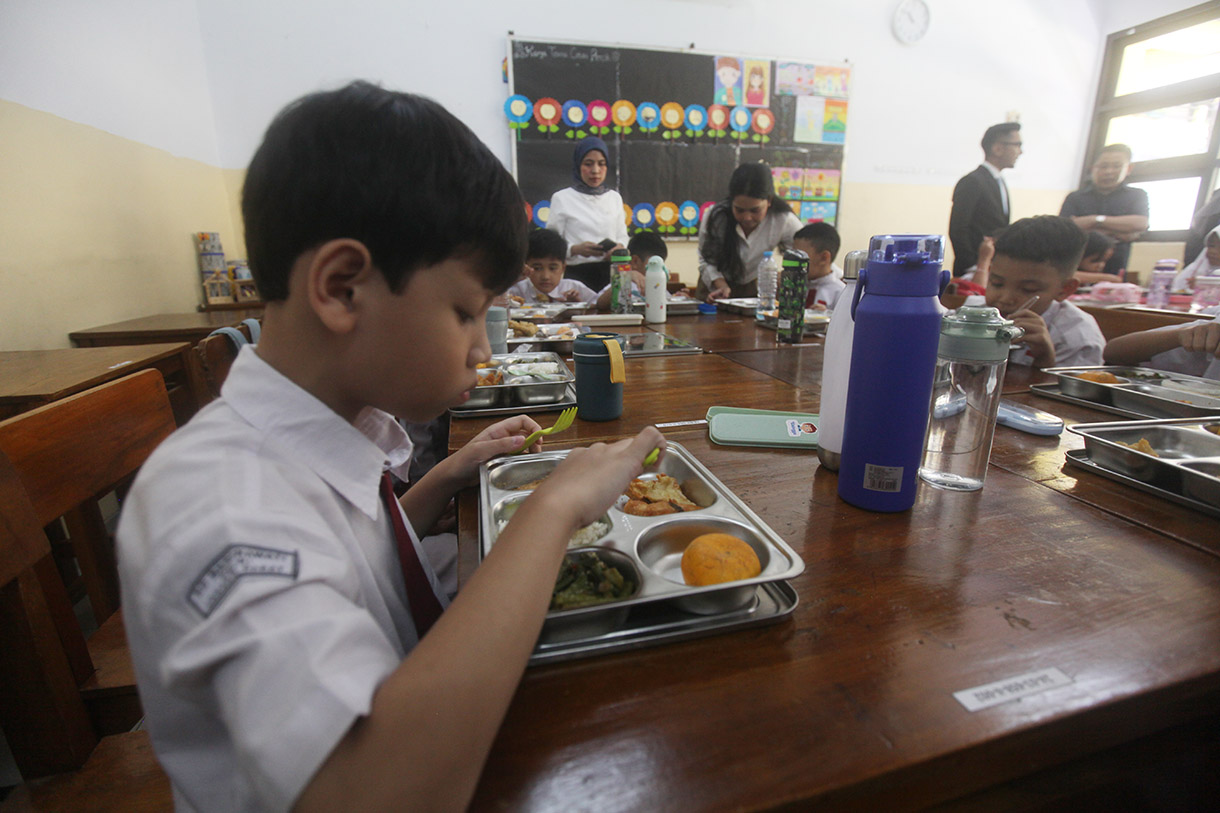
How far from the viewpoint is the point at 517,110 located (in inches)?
178

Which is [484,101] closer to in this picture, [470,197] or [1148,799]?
[470,197]

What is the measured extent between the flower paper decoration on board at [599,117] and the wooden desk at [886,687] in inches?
186

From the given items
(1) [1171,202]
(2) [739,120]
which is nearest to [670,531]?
(2) [739,120]

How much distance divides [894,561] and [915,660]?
0.19 metres

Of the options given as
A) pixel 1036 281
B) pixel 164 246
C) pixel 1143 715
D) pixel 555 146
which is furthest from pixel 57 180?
pixel 1036 281

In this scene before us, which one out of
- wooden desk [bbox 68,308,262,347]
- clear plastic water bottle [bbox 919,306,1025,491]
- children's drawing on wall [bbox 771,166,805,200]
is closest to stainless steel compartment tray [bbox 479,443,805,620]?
clear plastic water bottle [bbox 919,306,1025,491]

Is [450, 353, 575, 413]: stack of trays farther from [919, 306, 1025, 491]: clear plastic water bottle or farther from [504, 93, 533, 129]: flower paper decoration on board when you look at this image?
[504, 93, 533, 129]: flower paper decoration on board

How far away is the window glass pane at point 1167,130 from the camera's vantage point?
5.12 metres

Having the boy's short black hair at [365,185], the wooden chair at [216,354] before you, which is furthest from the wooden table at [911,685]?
the wooden chair at [216,354]

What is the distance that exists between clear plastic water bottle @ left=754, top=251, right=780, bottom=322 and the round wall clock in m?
4.02

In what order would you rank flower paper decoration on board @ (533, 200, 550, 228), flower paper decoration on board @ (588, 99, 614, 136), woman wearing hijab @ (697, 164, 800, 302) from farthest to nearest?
flower paper decoration on board @ (533, 200, 550, 228), flower paper decoration on board @ (588, 99, 614, 136), woman wearing hijab @ (697, 164, 800, 302)

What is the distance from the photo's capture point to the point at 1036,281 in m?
1.91

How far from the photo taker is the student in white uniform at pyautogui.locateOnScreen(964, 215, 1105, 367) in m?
1.85

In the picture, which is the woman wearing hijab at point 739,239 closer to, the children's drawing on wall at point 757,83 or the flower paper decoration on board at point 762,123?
the flower paper decoration on board at point 762,123
